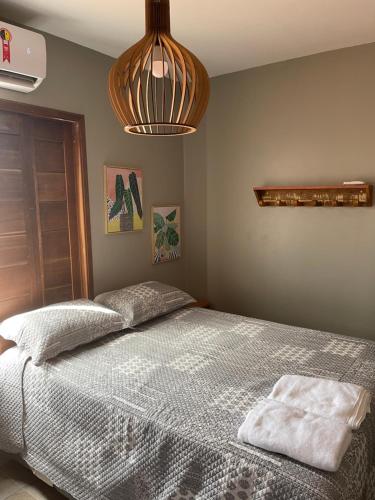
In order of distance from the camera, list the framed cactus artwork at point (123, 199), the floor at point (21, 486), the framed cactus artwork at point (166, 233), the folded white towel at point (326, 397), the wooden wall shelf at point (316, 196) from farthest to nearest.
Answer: the framed cactus artwork at point (166, 233) → the framed cactus artwork at point (123, 199) → the wooden wall shelf at point (316, 196) → the floor at point (21, 486) → the folded white towel at point (326, 397)

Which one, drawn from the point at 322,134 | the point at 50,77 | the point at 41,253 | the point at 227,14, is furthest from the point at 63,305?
the point at 322,134

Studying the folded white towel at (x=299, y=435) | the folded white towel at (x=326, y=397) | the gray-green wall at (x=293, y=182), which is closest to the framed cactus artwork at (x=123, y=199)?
the gray-green wall at (x=293, y=182)

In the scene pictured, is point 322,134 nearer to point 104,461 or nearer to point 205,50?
point 205,50

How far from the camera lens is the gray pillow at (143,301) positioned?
253 cm

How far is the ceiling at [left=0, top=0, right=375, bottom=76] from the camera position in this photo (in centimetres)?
210

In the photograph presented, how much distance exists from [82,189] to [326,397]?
1.98 meters

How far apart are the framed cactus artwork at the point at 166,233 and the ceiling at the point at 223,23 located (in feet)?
4.13

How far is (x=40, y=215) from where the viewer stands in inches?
98.5

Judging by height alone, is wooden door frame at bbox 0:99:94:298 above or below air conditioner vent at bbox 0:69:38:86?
below

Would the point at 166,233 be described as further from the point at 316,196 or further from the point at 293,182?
the point at 316,196

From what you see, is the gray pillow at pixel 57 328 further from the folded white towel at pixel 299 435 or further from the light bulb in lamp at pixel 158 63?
the light bulb in lamp at pixel 158 63

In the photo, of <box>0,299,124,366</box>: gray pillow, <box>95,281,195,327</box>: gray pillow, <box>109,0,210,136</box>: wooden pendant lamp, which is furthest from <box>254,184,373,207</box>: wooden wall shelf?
<box>109,0,210,136</box>: wooden pendant lamp

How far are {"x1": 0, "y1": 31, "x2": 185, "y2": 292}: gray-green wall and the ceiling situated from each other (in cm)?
16

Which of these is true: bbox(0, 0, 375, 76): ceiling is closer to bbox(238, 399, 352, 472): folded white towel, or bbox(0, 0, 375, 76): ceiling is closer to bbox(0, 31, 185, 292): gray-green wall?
bbox(0, 31, 185, 292): gray-green wall
